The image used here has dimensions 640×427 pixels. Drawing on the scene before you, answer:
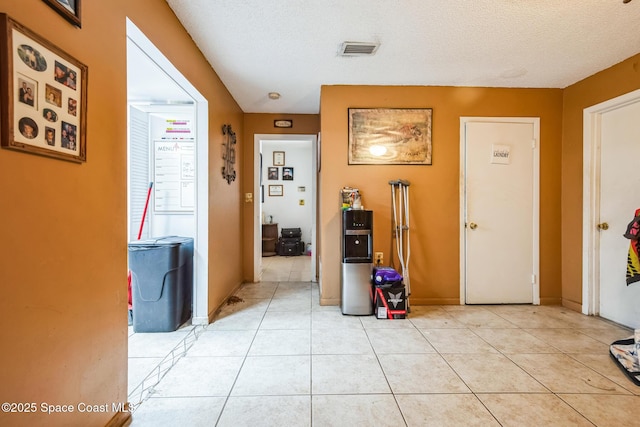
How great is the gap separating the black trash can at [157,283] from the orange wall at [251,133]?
165cm

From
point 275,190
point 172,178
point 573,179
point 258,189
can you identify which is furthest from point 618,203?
point 275,190

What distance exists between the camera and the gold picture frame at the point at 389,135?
3.24m

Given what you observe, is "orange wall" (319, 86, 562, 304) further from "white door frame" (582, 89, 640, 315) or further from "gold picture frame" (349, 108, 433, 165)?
"white door frame" (582, 89, 640, 315)

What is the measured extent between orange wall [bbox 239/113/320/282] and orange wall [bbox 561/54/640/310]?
123 inches

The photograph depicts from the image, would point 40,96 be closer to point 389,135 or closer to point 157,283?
point 157,283

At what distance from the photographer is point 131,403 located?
1.62m

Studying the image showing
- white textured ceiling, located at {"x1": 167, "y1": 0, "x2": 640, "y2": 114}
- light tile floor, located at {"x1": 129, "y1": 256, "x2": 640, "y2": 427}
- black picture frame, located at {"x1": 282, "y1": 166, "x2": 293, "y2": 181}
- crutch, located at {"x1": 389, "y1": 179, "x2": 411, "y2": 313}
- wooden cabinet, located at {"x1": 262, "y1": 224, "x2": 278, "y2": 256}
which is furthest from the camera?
black picture frame, located at {"x1": 282, "y1": 166, "x2": 293, "y2": 181}

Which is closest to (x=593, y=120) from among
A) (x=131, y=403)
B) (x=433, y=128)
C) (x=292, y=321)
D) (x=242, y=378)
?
(x=433, y=128)

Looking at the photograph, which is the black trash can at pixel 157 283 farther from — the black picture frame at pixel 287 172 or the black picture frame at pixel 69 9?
the black picture frame at pixel 287 172

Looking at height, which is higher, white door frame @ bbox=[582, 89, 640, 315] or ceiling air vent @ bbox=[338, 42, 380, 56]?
ceiling air vent @ bbox=[338, 42, 380, 56]

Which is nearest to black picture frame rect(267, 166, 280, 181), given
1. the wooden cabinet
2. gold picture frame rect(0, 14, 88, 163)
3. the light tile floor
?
the wooden cabinet

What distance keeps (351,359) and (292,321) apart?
88cm

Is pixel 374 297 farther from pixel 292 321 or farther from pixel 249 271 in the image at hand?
pixel 249 271

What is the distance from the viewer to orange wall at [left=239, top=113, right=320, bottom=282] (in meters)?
4.31
